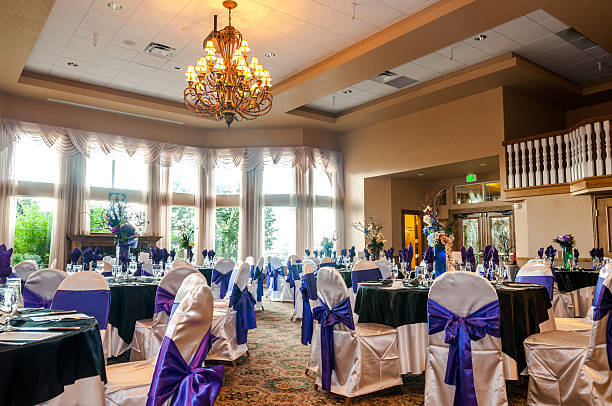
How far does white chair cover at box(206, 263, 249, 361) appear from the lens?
15.0 ft

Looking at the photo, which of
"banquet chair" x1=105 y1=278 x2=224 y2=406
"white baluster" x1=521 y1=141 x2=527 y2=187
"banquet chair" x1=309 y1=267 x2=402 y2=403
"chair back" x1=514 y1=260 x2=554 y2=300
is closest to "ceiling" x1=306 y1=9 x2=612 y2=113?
"white baluster" x1=521 y1=141 x2=527 y2=187

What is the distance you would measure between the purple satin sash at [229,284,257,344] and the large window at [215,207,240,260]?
7.34 m

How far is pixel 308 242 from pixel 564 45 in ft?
24.0

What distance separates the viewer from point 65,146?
10.1m

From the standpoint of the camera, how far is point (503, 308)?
340 cm

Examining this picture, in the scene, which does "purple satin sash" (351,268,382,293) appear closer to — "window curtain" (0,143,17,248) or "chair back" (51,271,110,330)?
"chair back" (51,271,110,330)

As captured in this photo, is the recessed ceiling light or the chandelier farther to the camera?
the recessed ceiling light

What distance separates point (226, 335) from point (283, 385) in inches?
36.6

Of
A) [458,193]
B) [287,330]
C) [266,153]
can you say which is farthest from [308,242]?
[287,330]

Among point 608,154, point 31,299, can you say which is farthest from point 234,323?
point 608,154

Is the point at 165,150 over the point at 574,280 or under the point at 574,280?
Result: over

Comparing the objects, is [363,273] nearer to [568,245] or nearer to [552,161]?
[568,245]

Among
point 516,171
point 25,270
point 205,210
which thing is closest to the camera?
point 25,270

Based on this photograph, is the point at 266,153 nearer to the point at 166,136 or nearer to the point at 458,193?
the point at 166,136
